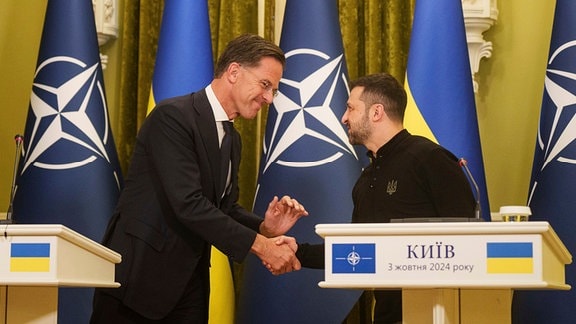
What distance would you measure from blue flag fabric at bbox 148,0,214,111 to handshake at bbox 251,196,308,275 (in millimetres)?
1239

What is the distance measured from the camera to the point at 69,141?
4934mm

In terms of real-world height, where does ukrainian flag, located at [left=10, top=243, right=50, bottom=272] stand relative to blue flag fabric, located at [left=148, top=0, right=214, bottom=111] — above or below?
below

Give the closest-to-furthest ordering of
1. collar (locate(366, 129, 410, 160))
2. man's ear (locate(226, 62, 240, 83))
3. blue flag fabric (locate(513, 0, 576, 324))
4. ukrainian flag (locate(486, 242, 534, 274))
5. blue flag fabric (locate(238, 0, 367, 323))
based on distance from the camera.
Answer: ukrainian flag (locate(486, 242, 534, 274)) < man's ear (locate(226, 62, 240, 83)) < collar (locate(366, 129, 410, 160)) < blue flag fabric (locate(513, 0, 576, 324)) < blue flag fabric (locate(238, 0, 367, 323))

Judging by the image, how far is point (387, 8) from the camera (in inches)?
205

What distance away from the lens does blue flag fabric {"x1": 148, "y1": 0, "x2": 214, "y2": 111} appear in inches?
195

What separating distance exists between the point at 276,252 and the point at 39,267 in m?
1.08

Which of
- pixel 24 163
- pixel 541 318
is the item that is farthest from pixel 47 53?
pixel 541 318

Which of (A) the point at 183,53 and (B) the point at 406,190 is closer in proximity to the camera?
(B) the point at 406,190

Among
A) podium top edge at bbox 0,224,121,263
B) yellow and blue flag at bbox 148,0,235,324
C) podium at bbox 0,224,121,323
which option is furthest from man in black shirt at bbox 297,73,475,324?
podium top edge at bbox 0,224,121,263

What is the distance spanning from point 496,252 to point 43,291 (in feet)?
4.40

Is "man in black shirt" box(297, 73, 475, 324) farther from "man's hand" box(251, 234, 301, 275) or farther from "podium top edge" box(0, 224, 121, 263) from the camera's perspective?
"podium top edge" box(0, 224, 121, 263)

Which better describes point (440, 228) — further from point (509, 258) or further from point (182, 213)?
point (182, 213)

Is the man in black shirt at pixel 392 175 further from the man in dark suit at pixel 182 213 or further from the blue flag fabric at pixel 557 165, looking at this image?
the blue flag fabric at pixel 557 165

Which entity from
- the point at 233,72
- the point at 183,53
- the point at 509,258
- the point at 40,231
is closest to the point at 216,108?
the point at 233,72
